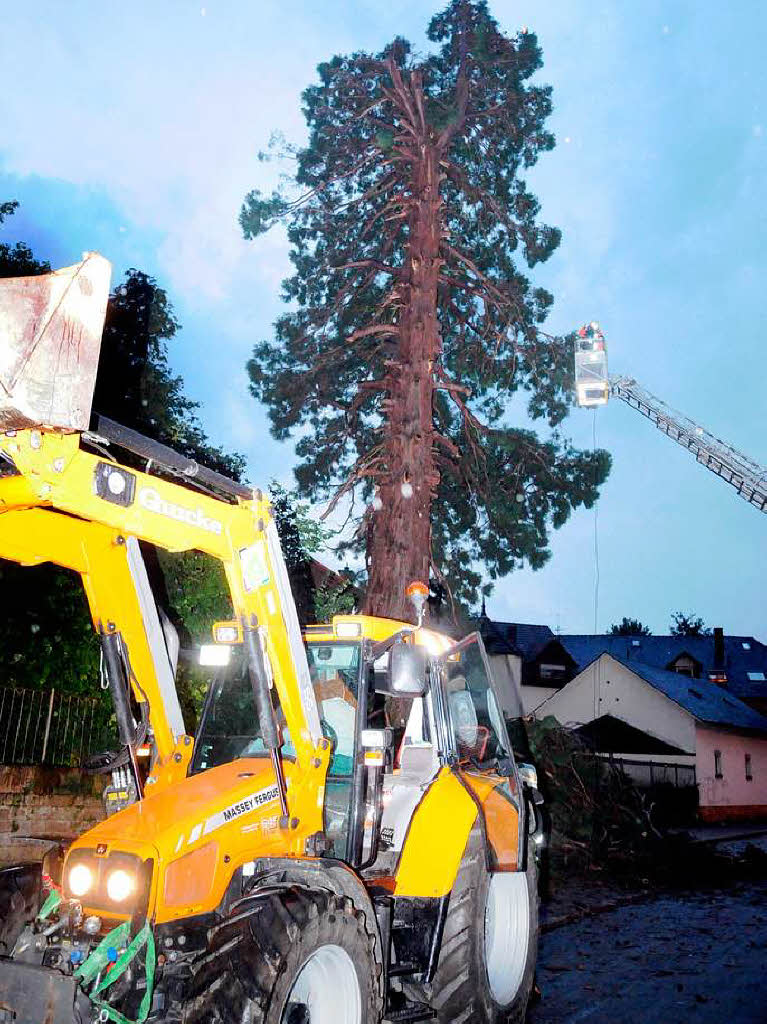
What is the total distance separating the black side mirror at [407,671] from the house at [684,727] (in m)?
25.3

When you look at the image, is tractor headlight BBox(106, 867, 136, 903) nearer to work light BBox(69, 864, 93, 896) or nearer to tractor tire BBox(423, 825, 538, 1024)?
work light BBox(69, 864, 93, 896)

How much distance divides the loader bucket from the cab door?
130 inches

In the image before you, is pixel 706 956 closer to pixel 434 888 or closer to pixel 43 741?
pixel 434 888

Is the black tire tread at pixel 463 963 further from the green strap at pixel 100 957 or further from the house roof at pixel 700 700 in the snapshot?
the house roof at pixel 700 700

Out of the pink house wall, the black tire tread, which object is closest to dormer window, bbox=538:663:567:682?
the pink house wall

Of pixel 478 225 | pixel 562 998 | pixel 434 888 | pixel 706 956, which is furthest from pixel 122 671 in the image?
pixel 478 225

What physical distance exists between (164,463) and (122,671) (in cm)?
149

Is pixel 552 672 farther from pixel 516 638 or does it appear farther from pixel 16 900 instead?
pixel 16 900

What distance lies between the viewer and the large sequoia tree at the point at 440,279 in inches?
573

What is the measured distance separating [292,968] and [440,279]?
40.0 feet

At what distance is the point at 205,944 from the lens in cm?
416

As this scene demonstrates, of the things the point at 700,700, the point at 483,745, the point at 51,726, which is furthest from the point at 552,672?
the point at 483,745

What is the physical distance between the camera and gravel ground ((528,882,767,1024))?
6.98m

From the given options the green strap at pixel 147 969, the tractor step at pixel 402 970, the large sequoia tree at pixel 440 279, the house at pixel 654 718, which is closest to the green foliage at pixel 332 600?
the large sequoia tree at pixel 440 279
